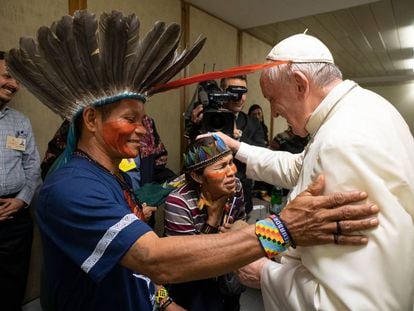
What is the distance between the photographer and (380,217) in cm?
70

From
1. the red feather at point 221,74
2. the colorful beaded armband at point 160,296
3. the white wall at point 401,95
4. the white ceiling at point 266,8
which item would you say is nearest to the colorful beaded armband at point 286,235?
the red feather at point 221,74

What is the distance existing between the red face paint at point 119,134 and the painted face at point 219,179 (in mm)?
605

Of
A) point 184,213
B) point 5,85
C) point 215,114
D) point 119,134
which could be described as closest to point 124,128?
point 119,134

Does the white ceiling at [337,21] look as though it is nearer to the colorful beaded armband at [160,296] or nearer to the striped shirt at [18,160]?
the striped shirt at [18,160]

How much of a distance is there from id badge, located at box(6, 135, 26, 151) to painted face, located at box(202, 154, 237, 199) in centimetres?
128

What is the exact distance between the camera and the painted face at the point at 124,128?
900 mm

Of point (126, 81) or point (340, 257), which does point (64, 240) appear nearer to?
point (126, 81)

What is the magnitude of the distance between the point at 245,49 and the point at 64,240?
3.83m

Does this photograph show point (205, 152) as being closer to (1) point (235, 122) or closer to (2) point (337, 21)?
(1) point (235, 122)

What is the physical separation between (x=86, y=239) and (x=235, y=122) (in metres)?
1.66

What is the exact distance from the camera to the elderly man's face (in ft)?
3.21

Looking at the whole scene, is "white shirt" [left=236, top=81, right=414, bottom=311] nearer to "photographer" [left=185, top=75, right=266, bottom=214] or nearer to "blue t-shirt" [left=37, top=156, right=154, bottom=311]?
"blue t-shirt" [left=37, top=156, right=154, bottom=311]

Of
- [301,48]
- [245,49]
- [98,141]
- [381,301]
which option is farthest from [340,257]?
[245,49]

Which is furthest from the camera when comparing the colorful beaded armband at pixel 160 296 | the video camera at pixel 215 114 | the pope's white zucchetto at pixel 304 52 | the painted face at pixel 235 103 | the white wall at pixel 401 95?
the white wall at pixel 401 95
